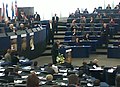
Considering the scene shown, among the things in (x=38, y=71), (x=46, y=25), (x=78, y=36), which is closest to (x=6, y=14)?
(x=46, y=25)

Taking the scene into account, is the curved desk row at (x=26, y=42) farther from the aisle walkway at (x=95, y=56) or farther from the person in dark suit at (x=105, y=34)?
the person in dark suit at (x=105, y=34)

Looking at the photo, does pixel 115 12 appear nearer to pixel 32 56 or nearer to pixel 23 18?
pixel 23 18

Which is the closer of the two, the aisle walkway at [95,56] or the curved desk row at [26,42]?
the curved desk row at [26,42]

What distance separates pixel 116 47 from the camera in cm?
2205

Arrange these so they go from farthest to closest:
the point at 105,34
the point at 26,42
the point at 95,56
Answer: the point at 105,34 < the point at 95,56 < the point at 26,42

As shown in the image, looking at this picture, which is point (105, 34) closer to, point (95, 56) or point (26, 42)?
point (95, 56)

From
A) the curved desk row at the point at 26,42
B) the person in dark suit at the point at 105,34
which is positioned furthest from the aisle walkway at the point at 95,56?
the person in dark suit at the point at 105,34

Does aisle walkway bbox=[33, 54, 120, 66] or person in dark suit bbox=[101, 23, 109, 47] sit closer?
aisle walkway bbox=[33, 54, 120, 66]

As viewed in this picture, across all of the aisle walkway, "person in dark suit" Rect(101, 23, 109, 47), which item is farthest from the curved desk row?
"person in dark suit" Rect(101, 23, 109, 47)

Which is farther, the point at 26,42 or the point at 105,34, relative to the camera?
the point at 105,34

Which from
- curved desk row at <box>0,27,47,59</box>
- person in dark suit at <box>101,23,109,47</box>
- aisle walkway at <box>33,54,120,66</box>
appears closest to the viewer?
curved desk row at <box>0,27,47,59</box>

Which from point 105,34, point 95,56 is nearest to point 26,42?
point 95,56

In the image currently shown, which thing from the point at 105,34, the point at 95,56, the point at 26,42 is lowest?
the point at 95,56

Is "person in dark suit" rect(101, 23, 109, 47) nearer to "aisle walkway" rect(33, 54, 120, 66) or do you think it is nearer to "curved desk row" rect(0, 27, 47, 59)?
"aisle walkway" rect(33, 54, 120, 66)
